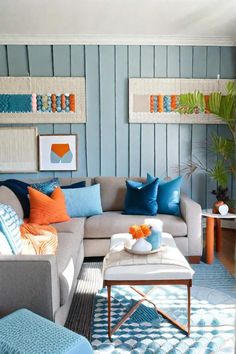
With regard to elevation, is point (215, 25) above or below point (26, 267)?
above

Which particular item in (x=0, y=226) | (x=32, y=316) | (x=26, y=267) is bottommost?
(x=32, y=316)

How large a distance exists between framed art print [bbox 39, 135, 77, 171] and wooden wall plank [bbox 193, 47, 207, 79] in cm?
174

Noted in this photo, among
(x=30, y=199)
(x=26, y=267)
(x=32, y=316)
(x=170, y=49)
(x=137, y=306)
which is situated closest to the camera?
(x=32, y=316)

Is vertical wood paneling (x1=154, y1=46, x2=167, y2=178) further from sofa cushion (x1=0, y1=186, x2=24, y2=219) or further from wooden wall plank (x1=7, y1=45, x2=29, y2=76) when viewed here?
sofa cushion (x1=0, y1=186, x2=24, y2=219)

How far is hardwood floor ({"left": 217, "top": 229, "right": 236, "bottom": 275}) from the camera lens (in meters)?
3.13

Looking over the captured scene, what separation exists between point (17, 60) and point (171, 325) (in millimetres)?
3439

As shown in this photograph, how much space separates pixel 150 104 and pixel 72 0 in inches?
60.9

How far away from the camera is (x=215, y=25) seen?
3562 millimetres

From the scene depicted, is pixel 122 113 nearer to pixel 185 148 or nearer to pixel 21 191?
pixel 185 148

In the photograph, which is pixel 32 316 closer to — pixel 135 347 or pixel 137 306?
pixel 135 347

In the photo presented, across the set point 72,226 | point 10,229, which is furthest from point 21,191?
point 10,229

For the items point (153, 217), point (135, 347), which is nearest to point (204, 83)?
point (153, 217)

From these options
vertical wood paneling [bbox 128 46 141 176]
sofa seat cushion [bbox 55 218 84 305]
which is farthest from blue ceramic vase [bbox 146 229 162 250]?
vertical wood paneling [bbox 128 46 141 176]

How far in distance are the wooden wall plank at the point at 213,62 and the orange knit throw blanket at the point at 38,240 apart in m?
2.82
